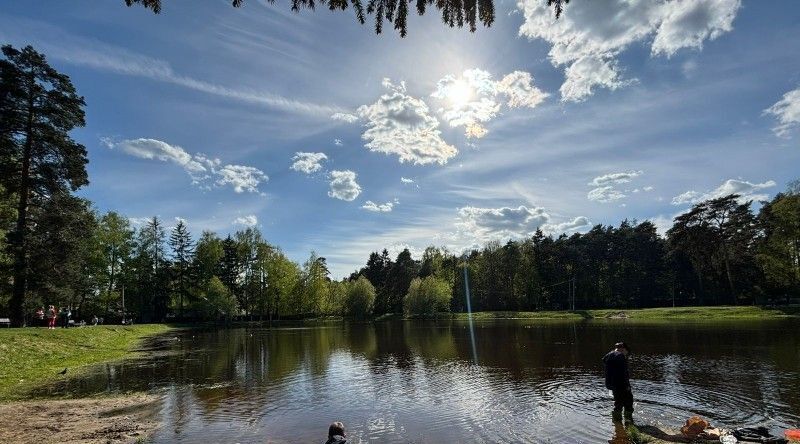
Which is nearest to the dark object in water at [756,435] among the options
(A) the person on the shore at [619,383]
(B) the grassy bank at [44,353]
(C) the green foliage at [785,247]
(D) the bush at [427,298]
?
(A) the person on the shore at [619,383]

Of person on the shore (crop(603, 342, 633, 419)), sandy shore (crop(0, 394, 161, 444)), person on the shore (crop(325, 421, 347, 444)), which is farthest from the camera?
person on the shore (crop(603, 342, 633, 419))

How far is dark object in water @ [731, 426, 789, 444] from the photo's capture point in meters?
11.8

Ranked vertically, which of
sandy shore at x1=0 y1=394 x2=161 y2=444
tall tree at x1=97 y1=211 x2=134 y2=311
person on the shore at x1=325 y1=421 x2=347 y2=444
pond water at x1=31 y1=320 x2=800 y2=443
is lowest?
pond water at x1=31 y1=320 x2=800 y2=443

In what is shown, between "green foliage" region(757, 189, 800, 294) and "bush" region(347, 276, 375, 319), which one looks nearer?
"green foliage" region(757, 189, 800, 294)

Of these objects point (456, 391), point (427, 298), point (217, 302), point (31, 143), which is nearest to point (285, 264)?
point (217, 302)

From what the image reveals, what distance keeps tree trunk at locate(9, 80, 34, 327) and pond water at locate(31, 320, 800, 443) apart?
10.7 meters

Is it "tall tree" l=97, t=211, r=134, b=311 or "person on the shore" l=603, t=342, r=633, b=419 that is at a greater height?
"tall tree" l=97, t=211, r=134, b=311

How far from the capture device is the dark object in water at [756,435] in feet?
38.8

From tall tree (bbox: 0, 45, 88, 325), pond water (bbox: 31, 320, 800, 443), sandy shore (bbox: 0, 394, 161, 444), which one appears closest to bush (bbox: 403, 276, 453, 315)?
pond water (bbox: 31, 320, 800, 443)

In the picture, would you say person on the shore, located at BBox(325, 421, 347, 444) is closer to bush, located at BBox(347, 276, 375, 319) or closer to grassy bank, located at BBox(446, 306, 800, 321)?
grassy bank, located at BBox(446, 306, 800, 321)

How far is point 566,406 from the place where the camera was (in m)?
17.5

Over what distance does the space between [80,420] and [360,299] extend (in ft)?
321

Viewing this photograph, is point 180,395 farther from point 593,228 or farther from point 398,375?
point 593,228

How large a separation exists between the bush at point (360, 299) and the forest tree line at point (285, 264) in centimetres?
30
